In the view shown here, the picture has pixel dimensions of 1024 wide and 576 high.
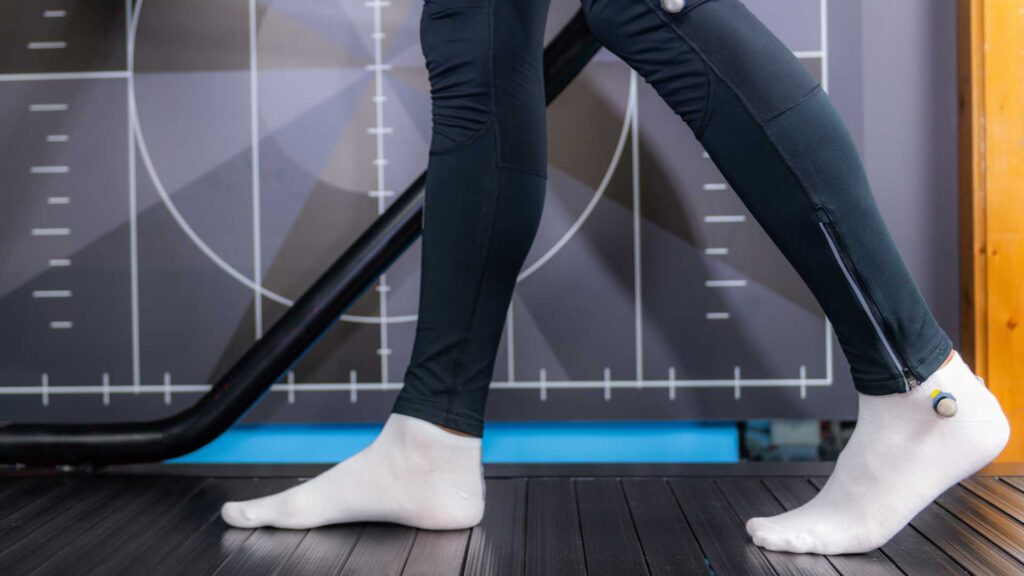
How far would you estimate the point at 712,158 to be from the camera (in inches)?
30.3

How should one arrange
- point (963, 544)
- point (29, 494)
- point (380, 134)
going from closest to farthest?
1. point (963, 544)
2. point (29, 494)
3. point (380, 134)

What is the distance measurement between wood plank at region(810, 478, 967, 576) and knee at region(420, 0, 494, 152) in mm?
576

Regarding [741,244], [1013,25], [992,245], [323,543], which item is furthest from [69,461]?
[1013,25]

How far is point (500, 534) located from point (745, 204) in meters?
0.42

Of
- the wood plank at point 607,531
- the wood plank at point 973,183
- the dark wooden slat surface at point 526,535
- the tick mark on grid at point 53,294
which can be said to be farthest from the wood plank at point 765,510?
the tick mark on grid at point 53,294

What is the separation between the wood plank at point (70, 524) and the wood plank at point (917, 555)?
0.82 metres

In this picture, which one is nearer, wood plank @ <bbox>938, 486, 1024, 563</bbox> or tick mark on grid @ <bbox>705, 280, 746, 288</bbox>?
wood plank @ <bbox>938, 486, 1024, 563</bbox>

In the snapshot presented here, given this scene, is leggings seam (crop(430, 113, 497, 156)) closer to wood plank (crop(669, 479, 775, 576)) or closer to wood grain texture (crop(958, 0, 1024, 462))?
wood plank (crop(669, 479, 775, 576))

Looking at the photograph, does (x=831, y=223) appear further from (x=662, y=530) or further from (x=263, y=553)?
(x=263, y=553)

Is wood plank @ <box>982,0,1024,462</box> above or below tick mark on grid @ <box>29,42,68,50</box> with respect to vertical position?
below

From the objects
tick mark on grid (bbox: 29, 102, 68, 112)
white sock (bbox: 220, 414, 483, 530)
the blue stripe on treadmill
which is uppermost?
tick mark on grid (bbox: 29, 102, 68, 112)

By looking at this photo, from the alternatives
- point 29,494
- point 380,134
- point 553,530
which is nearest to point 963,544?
point 553,530

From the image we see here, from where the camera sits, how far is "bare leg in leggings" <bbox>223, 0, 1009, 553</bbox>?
735mm

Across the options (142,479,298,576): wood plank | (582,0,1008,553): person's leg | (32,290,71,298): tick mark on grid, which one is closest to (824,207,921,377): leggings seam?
(582,0,1008,553): person's leg
